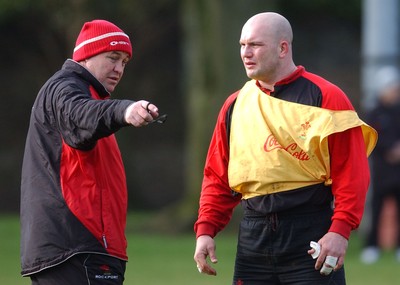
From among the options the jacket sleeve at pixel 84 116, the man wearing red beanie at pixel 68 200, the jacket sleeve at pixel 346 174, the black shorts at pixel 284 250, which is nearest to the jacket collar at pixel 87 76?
the man wearing red beanie at pixel 68 200

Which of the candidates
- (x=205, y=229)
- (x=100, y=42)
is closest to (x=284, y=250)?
(x=205, y=229)

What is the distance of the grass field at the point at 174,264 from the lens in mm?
12859

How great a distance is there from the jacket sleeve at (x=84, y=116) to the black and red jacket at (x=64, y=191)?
14 millimetres

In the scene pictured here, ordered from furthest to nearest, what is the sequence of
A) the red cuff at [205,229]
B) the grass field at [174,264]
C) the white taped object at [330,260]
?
the grass field at [174,264], the red cuff at [205,229], the white taped object at [330,260]

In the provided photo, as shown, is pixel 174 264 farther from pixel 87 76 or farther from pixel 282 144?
pixel 87 76

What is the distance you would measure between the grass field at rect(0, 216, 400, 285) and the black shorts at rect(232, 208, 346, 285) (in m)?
6.25

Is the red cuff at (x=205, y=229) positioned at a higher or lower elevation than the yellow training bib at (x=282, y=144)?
lower

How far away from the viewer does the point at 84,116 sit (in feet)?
18.1

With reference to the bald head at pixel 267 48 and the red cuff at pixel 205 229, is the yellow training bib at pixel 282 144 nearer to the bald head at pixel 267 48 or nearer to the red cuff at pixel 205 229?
the bald head at pixel 267 48

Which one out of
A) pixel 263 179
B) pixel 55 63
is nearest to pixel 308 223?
pixel 263 179

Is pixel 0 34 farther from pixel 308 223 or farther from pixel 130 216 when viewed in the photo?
pixel 308 223

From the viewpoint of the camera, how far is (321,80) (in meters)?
6.29

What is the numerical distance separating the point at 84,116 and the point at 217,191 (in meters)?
1.28

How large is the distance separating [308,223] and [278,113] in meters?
0.63
